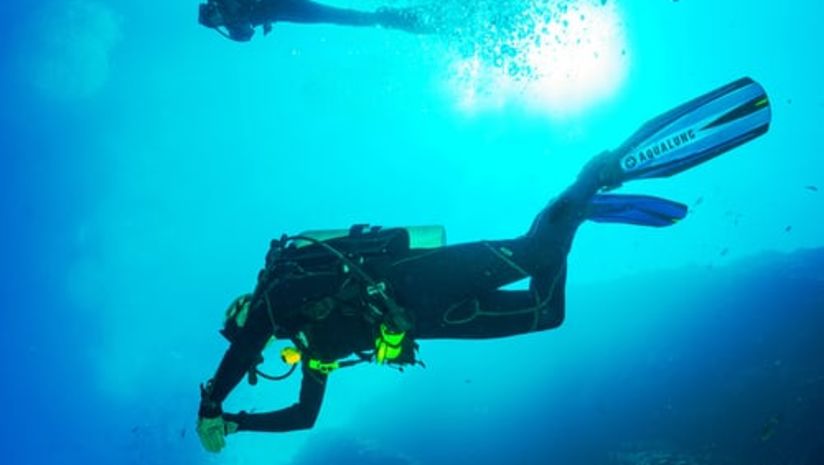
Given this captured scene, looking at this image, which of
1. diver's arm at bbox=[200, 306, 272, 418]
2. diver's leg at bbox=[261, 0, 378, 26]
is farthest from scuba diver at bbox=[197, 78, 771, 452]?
diver's leg at bbox=[261, 0, 378, 26]

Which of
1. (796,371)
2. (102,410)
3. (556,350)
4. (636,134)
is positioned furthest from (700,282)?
(102,410)

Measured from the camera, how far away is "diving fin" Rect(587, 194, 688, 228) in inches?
187

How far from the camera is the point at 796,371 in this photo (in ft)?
60.8

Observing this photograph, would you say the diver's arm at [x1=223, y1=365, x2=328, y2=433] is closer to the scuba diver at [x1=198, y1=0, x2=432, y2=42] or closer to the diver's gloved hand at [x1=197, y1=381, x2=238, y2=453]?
the diver's gloved hand at [x1=197, y1=381, x2=238, y2=453]

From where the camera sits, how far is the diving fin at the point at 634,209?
4.74 m

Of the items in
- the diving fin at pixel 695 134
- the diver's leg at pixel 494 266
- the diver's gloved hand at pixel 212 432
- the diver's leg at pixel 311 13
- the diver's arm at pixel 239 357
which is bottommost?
the diver's gloved hand at pixel 212 432

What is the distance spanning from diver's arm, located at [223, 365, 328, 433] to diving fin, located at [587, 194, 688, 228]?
2902 millimetres

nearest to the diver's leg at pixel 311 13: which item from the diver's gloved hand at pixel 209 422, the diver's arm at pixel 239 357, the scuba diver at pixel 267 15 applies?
the scuba diver at pixel 267 15

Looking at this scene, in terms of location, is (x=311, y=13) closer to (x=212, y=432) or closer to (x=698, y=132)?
(x=698, y=132)

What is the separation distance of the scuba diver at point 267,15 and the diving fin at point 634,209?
6.46 m

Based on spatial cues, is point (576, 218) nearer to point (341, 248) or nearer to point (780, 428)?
point (341, 248)

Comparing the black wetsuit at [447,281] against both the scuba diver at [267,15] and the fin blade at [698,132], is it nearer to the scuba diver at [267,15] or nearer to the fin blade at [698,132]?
the fin blade at [698,132]

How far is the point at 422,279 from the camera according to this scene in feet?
14.7

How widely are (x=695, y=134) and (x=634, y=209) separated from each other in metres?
0.84
